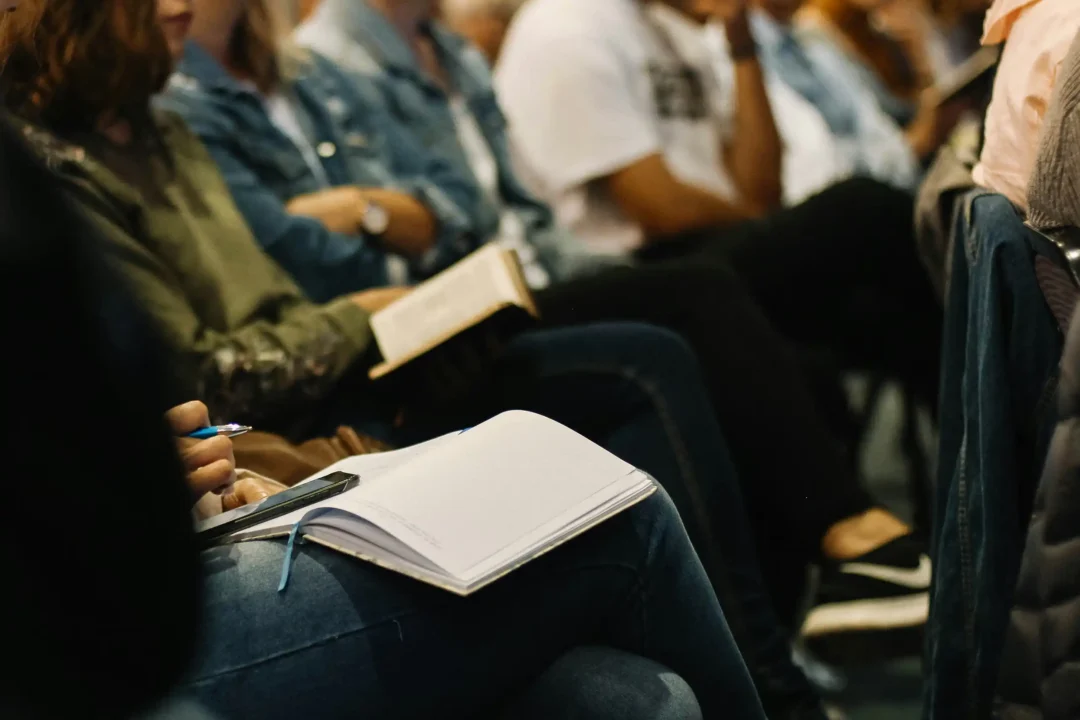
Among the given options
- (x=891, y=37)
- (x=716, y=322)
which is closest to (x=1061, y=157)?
(x=716, y=322)

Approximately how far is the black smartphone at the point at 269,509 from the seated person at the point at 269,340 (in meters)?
0.28

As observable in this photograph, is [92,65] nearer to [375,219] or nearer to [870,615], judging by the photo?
[375,219]

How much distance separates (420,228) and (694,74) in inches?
32.0

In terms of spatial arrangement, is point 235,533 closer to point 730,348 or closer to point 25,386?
point 25,386

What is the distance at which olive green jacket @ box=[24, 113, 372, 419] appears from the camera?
1154 mm

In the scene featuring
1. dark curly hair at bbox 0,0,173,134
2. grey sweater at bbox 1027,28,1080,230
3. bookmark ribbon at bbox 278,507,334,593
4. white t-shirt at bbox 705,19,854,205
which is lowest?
white t-shirt at bbox 705,19,854,205

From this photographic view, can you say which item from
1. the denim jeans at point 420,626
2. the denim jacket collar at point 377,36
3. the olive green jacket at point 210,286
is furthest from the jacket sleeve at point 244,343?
the denim jacket collar at point 377,36

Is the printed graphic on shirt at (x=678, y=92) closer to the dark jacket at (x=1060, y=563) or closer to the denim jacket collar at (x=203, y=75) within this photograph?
the denim jacket collar at (x=203, y=75)

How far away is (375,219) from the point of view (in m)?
1.65

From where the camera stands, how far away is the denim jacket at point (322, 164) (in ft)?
4.99

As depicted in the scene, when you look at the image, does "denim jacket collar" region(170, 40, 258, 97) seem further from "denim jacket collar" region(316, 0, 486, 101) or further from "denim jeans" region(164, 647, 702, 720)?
"denim jeans" region(164, 647, 702, 720)

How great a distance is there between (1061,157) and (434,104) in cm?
127

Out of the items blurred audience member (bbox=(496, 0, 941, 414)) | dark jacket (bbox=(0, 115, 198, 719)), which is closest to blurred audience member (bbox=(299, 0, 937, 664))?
blurred audience member (bbox=(496, 0, 941, 414))

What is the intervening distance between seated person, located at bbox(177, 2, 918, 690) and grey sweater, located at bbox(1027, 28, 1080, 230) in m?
0.50
